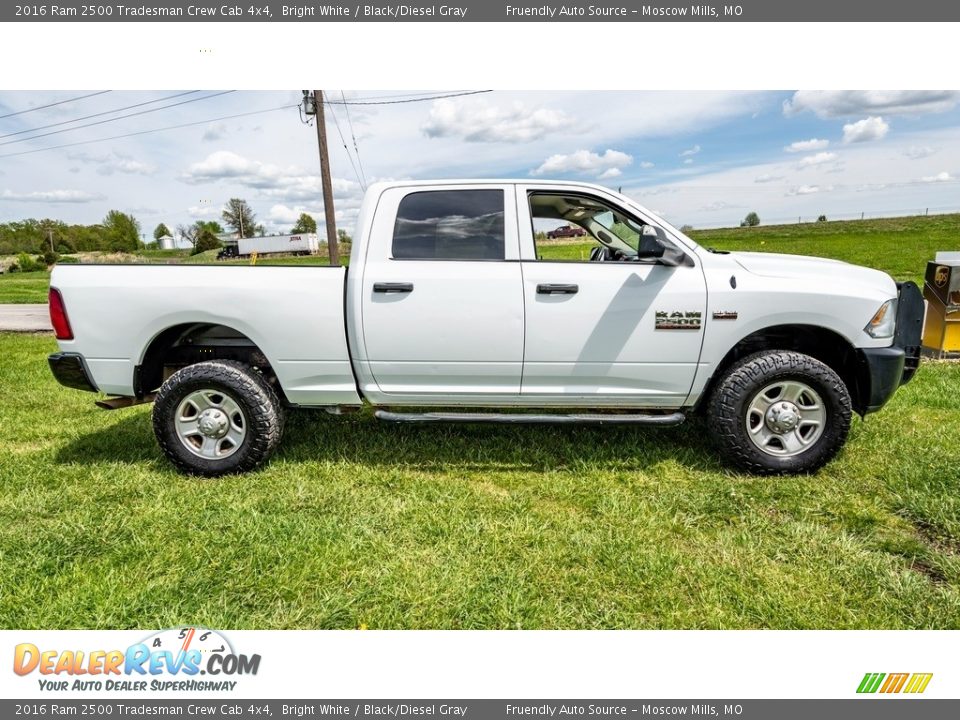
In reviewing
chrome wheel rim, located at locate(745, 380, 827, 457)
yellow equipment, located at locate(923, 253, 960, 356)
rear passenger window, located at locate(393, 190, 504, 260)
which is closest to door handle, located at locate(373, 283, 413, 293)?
rear passenger window, located at locate(393, 190, 504, 260)

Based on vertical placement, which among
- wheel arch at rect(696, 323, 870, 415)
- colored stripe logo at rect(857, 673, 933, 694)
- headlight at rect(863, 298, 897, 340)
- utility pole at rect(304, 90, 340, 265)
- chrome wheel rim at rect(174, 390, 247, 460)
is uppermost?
utility pole at rect(304, 90, 340, 265)

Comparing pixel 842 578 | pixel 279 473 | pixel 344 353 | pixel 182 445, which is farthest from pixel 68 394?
pixel 842 578

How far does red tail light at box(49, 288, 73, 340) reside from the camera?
3.50 metres

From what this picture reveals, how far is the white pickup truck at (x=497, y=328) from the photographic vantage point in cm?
345

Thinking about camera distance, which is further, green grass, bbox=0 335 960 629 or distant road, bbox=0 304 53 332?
distant road, bbox=0 304 53 332

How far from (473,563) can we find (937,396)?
4690mm

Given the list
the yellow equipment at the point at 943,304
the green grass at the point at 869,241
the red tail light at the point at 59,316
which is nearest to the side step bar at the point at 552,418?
the red tail light at the point at 59,316

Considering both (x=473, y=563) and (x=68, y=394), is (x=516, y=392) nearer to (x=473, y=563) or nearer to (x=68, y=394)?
(x=473, y=563)

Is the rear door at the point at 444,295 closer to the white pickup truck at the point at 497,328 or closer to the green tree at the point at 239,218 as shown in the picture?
the white pickup truck at the point at 497,328

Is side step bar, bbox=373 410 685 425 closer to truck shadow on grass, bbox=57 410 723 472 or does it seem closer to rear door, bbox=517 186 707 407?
rear door, bbox=517 186 707 407

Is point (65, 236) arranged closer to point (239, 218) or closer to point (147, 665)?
point (239, 218)

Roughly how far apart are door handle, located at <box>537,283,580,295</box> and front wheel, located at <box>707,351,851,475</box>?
1152mm

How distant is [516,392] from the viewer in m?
3.65

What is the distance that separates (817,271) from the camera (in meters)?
3.55
